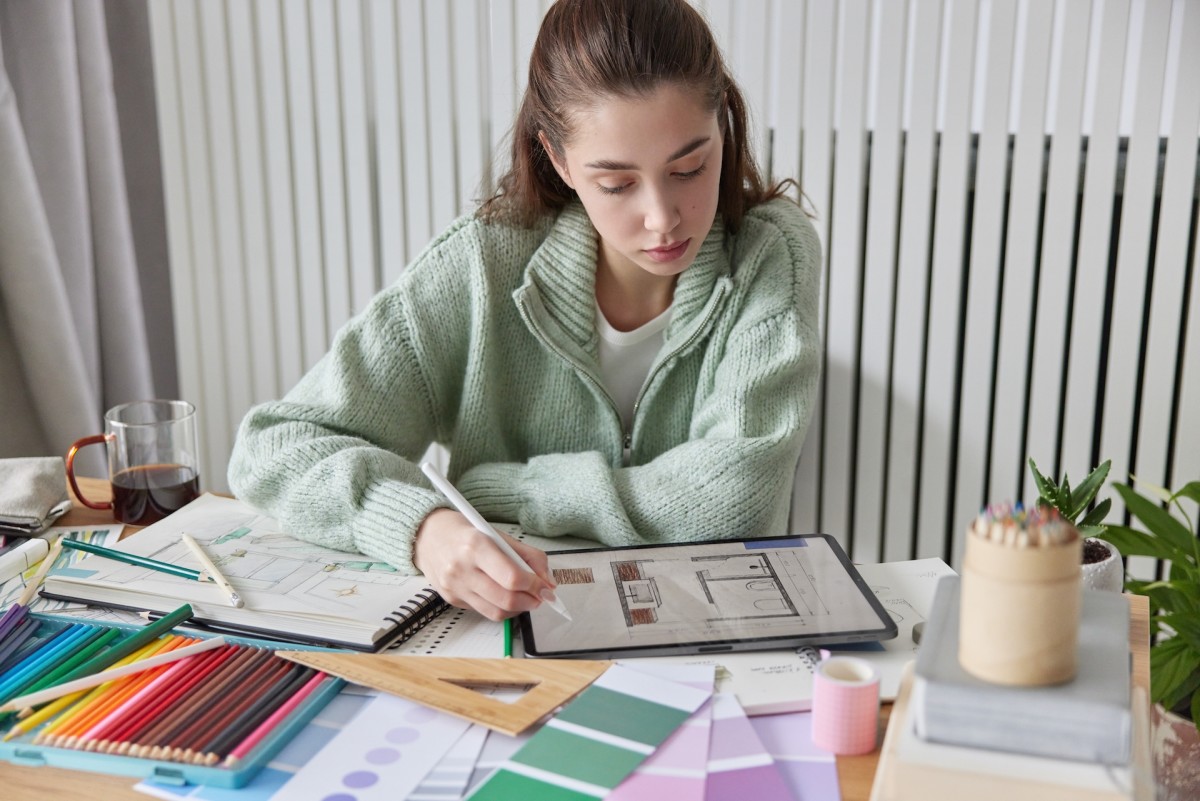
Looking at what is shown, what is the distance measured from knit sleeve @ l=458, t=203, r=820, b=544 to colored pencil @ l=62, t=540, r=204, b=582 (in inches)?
12.6

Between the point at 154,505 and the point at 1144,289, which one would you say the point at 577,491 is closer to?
the point at 154,505

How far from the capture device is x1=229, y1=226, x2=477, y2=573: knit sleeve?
1.08 meters

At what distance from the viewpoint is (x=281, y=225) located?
2.41 metres

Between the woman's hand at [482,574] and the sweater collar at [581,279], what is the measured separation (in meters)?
0.42

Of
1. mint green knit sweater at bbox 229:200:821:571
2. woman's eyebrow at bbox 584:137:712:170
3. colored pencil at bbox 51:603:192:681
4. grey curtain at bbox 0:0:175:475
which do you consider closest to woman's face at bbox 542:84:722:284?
woman's eyebrow at bbox 584:137:712:170

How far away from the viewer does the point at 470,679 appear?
82 centimetres

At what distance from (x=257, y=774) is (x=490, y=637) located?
0.24 meters

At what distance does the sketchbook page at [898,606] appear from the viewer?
0.85m

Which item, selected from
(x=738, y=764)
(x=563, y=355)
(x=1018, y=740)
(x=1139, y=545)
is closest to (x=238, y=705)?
(x=738, y=764)

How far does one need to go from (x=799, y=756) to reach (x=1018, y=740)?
0.55 feet

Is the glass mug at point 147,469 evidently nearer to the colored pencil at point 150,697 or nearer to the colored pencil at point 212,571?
the colored pencil at point 212,571

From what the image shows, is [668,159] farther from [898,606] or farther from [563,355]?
[898,606]

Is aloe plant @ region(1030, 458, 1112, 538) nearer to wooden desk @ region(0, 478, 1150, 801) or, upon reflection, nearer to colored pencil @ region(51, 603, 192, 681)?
wooden desk @ region(0, 478, 1150, 801)

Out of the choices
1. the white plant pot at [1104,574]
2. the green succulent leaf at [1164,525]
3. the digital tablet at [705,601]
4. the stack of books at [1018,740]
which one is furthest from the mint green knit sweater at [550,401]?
the green succulent leaf at [1164,525]
